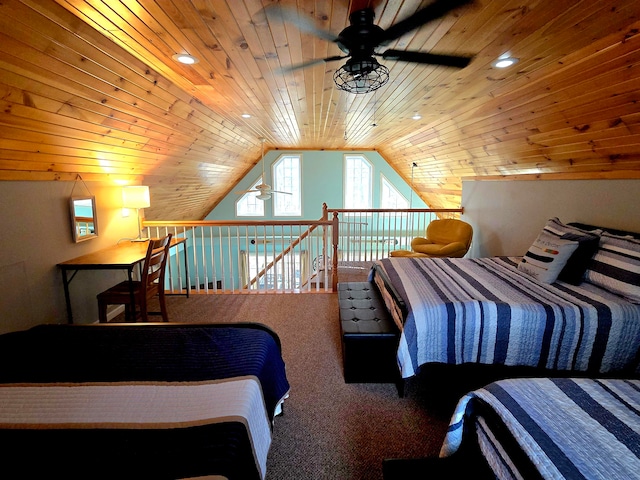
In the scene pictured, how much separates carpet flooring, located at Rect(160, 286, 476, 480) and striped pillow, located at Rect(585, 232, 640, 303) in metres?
1.30

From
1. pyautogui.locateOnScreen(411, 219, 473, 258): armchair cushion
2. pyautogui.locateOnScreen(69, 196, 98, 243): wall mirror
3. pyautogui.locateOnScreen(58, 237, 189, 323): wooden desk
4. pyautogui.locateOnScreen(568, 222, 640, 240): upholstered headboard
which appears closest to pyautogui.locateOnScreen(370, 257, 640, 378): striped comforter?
pyautogui.locateOnScreen(568, 222, 640, 240): upholstered headboard

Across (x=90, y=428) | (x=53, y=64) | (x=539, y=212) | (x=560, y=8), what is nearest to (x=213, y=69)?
(x=53, y=64)

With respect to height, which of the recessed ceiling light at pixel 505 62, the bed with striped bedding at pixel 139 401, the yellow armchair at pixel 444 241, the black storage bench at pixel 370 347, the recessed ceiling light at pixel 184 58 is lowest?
the black storage bench at pixel 370 347

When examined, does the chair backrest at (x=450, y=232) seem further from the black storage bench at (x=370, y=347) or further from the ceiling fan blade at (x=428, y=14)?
the ceiling fan blade at (x=428, y=14)

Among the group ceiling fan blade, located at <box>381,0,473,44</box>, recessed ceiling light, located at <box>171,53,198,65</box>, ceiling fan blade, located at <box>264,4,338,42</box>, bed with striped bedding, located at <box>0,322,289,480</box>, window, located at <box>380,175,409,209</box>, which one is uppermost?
recessed ceiling light, located at <box>171,53,198,65</box>

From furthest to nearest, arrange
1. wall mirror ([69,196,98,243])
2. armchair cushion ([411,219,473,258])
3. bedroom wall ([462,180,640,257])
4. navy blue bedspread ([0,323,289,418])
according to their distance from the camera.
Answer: armchair cushion ([411,219,473,258]) < wall mirror ([69,196,98,243]) < bedroom wall ([462,180,640,257]) < navy blue bedspread ([0,323,289,418])

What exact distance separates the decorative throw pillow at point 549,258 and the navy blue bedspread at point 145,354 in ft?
7.16

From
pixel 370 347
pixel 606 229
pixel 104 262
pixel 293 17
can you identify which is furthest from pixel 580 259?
pixel 104 262

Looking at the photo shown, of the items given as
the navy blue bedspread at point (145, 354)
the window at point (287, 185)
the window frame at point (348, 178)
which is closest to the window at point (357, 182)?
the window frame at point (348, 178)

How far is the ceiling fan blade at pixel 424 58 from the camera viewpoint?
1.92 metres

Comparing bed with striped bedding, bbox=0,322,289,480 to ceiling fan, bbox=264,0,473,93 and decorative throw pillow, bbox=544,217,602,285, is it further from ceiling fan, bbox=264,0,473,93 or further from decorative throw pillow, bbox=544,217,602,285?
decorative throw pillow, bbox=544,217,602,285

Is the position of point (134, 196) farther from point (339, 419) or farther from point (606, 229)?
point (606, 229)

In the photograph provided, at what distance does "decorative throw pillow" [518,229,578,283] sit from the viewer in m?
2.52

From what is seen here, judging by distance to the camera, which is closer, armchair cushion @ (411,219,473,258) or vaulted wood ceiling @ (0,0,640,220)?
vaulted wood ceiling @ (0,0,640,220)
